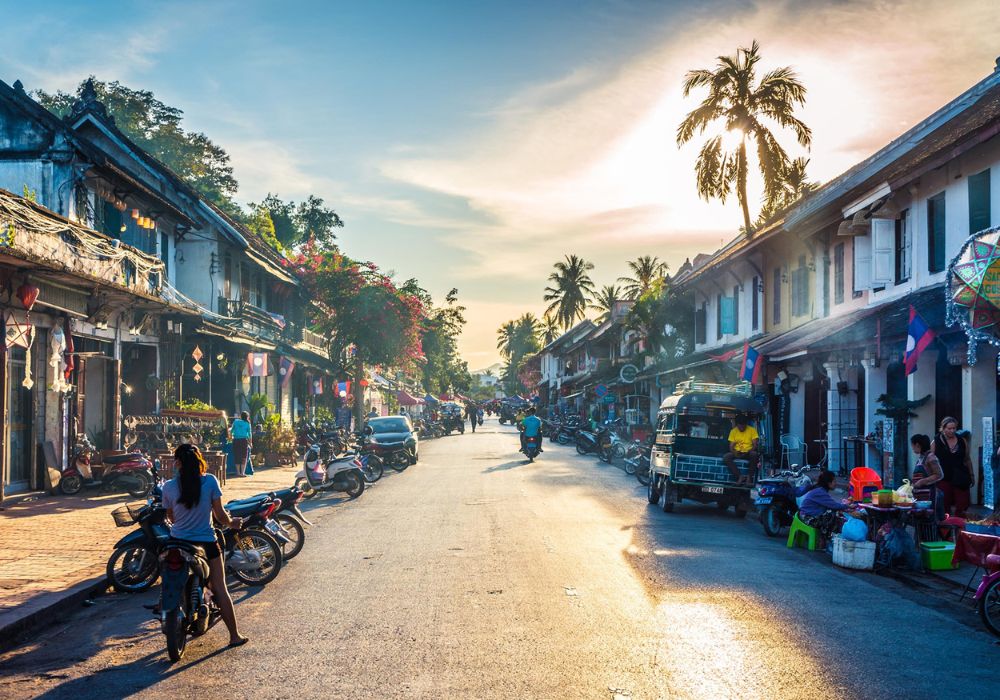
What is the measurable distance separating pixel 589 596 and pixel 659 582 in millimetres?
1139

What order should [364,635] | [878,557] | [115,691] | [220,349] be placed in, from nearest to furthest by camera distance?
[115,691], [364,635], [878,557], [220,349]

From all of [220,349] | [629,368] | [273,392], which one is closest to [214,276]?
[220,349]

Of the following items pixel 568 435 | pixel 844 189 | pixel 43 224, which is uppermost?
pixel 844 189

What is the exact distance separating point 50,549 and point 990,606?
10.7m

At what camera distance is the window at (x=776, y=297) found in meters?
27.4

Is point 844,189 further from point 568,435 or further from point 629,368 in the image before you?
point 568,435

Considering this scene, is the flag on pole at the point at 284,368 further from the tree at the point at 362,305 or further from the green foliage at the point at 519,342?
the green foliage at the point at 519,342

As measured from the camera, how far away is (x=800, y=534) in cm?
1298

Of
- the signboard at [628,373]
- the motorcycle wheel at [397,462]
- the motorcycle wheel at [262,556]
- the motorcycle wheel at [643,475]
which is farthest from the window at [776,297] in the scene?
the motorcycle wheel at [262,556]

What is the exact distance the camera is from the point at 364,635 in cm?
725

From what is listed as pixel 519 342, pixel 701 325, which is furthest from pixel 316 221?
pixel 519 342

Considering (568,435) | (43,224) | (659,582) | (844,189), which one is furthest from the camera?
(568,435)

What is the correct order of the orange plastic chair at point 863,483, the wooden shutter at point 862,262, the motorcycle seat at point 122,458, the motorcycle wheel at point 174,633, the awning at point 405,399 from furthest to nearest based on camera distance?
the awning at point 405,399
the wooden shutter at point 862,262
the motorcycle seat at point 122,458
the orange plastic chair at point 863,483
the motorcycle wheel at point 174,633

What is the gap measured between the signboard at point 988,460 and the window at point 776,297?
13440 mm
